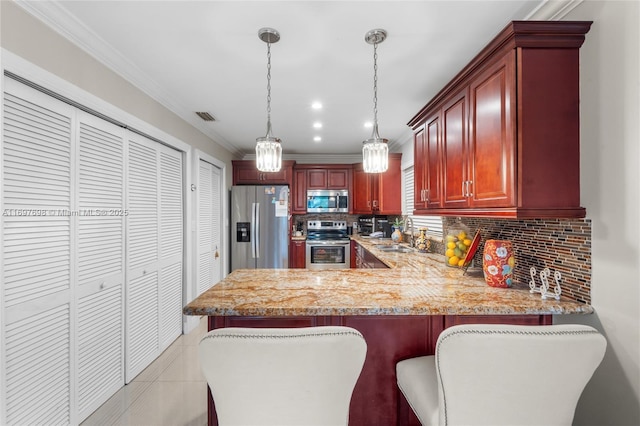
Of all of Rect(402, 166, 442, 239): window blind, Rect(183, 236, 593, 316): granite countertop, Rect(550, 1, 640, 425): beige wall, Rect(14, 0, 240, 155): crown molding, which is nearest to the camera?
Rect(550, 1, 640, 425): beige wall

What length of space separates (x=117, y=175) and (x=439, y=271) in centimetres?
254

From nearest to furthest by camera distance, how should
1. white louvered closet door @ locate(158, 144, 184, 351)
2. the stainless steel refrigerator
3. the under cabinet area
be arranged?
white louvered closet door @ locate(158, 144, 184, 351) < the under cabinet area < the stainless steel refrigerator

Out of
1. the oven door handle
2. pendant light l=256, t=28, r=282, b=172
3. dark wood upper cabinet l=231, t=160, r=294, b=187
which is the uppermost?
dark wood upper cabinet l=231, t=160, r=294, b=187

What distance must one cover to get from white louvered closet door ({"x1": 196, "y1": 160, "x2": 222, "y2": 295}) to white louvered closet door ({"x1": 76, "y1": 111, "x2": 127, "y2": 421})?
1327 mm

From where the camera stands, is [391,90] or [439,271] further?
[391,90]

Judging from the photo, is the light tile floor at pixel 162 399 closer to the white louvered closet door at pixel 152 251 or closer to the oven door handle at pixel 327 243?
the white louvered closet door at pixel 152 251

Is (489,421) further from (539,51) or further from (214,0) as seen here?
(214,0)

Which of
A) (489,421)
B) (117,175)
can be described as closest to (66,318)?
(117,175)

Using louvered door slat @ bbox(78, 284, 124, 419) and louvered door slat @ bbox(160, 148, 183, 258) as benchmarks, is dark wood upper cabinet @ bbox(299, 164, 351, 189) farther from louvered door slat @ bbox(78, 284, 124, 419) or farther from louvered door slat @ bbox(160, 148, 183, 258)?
louvered door slat @ bbox(78, 284, 124, 419)

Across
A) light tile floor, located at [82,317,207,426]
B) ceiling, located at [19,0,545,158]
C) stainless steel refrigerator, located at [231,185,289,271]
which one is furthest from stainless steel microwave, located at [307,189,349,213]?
light tile floor, located at [82,317,207,426]

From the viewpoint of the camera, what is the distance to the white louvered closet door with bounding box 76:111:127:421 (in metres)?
1.89

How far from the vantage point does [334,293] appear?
153cm

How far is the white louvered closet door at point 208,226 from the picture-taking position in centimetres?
371

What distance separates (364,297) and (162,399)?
178 cm
